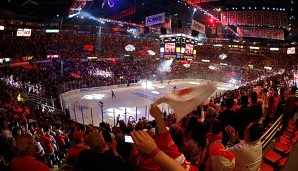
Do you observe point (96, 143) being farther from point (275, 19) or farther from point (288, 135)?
point (275, 19)

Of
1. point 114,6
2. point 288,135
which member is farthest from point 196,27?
point 114,6

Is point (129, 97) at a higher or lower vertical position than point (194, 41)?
lower

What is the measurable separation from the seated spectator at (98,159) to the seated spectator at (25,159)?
24.7 inches

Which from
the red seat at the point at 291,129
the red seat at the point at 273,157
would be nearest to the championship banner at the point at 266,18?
the red seat at the point at 291,129

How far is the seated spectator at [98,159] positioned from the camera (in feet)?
7.79

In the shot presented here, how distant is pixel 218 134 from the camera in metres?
3.41

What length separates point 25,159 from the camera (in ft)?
9.29

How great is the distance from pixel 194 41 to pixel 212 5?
14.2 meters

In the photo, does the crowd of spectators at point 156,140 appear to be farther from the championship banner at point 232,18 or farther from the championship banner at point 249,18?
the championship banner at point 232,18

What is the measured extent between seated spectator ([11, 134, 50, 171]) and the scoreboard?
66.9 ft

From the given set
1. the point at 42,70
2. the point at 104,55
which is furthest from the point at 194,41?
the point at 104,55

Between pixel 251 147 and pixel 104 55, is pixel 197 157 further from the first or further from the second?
pixel 104 55

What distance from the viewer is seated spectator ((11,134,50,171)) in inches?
109

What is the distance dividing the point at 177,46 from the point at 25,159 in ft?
67.3
